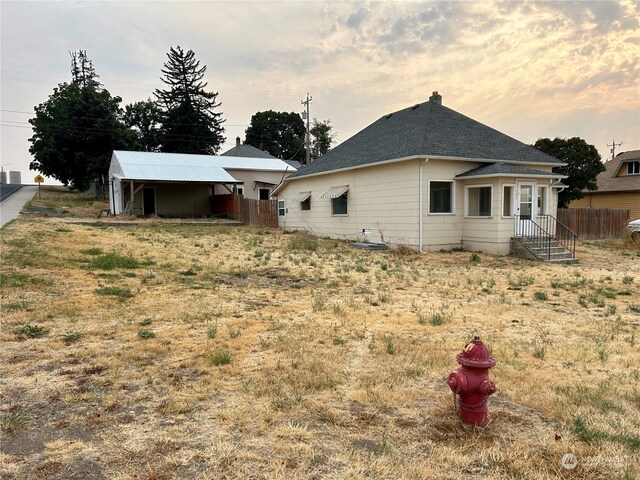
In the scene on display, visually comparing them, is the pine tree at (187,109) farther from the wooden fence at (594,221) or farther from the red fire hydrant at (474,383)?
the red fire hydrant at (474,383)

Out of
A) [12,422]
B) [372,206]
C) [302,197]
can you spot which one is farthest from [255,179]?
[12,422]

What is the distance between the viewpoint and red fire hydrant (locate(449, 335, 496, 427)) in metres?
2.82

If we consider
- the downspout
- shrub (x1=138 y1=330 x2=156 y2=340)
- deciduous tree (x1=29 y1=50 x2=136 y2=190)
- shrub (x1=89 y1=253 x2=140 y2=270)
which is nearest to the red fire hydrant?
shrub (x1=138 y1=330 x2=156 y2=340)

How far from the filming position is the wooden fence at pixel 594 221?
66.6 feet

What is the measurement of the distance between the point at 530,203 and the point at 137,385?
14.0 meters

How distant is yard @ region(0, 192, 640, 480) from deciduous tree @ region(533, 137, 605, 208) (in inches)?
792

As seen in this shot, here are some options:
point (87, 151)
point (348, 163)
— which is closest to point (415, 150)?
point (348, 163)

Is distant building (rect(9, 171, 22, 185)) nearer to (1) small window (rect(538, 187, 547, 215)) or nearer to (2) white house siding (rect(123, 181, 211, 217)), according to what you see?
(2) white house siding (rect(123, 181, 211, 217))

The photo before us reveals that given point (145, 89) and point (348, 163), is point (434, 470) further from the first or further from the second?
point (145, 89)

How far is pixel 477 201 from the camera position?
579 inches

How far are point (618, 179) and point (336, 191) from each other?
23635 millimetres

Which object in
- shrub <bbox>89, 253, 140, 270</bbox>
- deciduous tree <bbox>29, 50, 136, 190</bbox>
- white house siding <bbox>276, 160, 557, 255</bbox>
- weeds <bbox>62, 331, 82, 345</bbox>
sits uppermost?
deciduous tree <bbox>29, 50, 136, 190</bbox>

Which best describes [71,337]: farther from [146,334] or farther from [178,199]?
[178,199]

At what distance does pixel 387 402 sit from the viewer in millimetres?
3324
